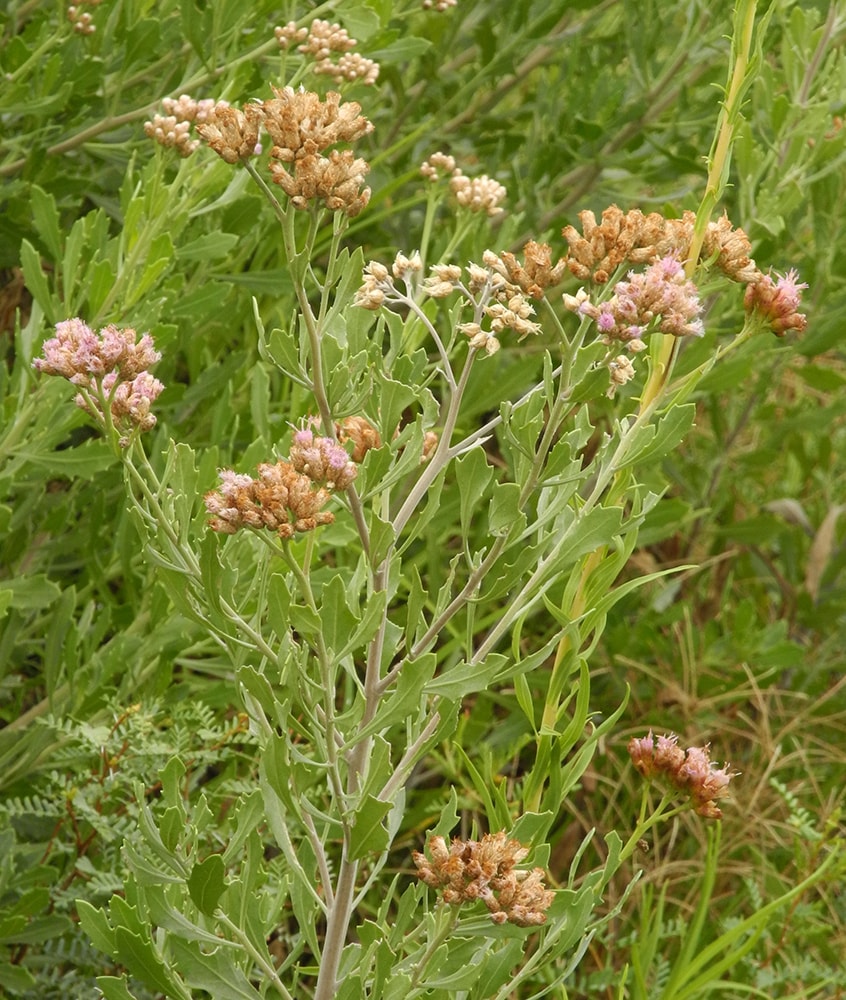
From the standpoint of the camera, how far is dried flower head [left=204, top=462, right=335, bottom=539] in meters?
1.03

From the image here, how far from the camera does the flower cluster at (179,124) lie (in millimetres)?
1681

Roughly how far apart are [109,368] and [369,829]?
0.43 meters

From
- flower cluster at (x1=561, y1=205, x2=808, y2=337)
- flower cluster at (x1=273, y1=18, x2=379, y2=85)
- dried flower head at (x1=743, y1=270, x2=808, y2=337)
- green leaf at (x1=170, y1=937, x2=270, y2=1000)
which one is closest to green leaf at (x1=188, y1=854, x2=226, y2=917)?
green leaf at (x1=170, y1=937, x2=270, y2=1000)

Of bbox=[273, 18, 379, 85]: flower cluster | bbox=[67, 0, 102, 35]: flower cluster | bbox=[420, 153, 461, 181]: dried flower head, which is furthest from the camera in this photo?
bbox=[67, 0, 102, 35]: flower cluster

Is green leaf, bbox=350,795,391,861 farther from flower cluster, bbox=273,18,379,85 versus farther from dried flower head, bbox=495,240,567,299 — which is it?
flower cluster, bbox=273,18,379,85

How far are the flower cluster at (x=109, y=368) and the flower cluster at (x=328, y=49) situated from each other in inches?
34.8

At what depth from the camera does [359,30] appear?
6.80 ft

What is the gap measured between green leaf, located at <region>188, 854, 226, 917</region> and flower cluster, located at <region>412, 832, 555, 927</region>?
0.54 feet

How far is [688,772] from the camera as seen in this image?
1.33 m

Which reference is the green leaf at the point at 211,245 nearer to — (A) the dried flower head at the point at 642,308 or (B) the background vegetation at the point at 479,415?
(B) the background vegetation at the point at 479,415

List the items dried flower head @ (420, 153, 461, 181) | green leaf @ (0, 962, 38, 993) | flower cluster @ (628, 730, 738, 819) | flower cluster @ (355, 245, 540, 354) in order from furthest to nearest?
green leaf @ (0, 962, 38, 993) → dried flower head @ (420, 153, 461, 181) → flower cluster @ (628, 730, 738, 819) → flower cluster @ (355, 245, 540, 354)

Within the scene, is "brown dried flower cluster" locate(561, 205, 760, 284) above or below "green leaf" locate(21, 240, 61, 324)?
above

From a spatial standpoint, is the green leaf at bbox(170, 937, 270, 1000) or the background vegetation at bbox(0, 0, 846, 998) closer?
the green leaf at bbox(170, 937, 270, 1000)

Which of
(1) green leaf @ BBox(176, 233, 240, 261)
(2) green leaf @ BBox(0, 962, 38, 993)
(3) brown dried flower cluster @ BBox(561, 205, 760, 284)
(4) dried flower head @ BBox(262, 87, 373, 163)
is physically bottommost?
(2) green leaf @ BBox(0, 962, 38, 993)
